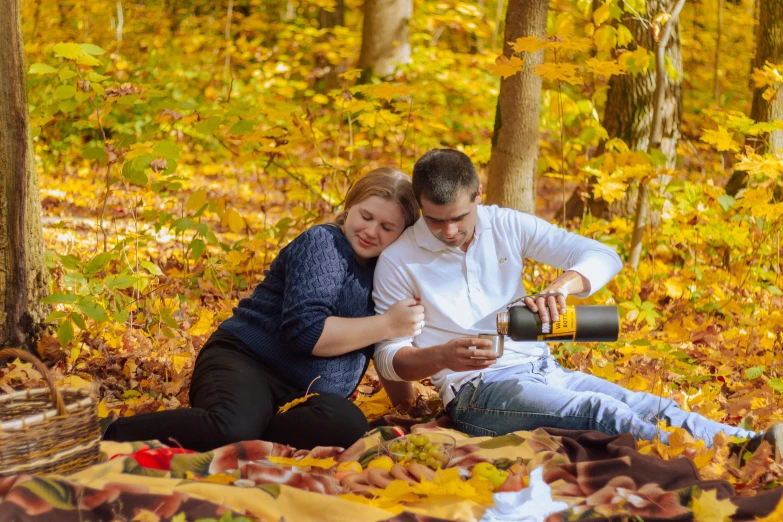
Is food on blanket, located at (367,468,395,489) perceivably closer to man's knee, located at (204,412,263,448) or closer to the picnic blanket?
the picnic blanket

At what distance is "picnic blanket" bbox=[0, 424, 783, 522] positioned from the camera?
202 cm

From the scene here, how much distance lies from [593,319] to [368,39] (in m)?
6.64

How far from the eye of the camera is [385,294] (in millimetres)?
2900

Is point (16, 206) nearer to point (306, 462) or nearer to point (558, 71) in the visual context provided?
point (306, 462)

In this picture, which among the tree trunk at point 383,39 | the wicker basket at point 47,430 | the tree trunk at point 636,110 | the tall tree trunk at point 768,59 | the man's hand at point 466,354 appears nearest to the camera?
the wicker basket at point 47,430

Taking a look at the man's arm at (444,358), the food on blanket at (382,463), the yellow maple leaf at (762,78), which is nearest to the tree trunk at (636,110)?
the yellow maple leaf at (762,78)

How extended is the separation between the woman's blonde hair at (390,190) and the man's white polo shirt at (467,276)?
0.31ft

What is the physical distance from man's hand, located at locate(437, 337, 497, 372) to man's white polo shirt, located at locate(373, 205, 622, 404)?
0.74ft

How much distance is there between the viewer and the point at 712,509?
6.79 ft

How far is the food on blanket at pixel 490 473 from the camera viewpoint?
237 cm

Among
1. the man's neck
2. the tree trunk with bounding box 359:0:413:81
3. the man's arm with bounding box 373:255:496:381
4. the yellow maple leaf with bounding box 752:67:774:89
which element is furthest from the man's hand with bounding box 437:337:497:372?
the tree trunk with bounding box 359:0:413:81

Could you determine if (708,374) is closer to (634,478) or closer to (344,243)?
(634,478)

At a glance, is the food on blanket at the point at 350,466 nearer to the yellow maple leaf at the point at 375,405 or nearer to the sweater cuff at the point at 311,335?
the sweater cuff at the point at 311,335

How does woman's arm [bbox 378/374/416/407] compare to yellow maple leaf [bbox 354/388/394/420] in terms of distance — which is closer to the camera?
woman's arm [bbox 378/374/416/407]
